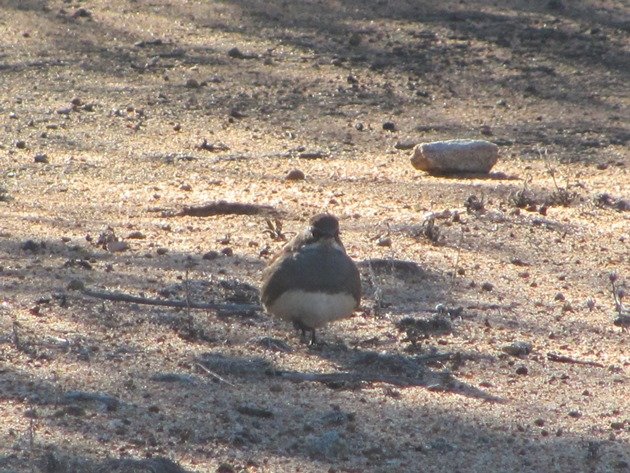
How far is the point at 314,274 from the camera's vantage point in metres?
6.15

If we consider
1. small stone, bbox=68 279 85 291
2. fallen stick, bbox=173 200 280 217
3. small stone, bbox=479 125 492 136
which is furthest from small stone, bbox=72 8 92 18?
small stone, bbox=68 279 85 291

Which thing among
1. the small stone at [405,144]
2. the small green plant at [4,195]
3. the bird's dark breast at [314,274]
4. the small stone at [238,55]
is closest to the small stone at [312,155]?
the small stone at [405,144]

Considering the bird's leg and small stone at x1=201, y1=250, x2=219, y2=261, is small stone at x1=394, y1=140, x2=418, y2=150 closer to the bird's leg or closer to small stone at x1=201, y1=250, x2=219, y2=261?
small stone at x1=201, y1=250, x2=219, y2=261

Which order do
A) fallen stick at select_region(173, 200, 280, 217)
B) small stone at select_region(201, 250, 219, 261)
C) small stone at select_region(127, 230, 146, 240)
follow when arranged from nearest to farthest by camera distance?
small stone at select_region(201, 250, 219, 261), small stone at select_region(127, 230, 146, 240), fallen stick at select_region(173, 200, 280, 217)

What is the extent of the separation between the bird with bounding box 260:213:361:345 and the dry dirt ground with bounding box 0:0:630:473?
0.16 meters

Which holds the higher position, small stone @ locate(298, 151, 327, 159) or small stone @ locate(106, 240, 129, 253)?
small stone @ locate(106, 240, 129, 253)

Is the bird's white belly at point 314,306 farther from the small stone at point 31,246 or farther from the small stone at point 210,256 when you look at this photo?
the small stone at point 31,246

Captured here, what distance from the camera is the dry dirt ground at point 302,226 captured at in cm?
504

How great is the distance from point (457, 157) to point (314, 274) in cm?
378

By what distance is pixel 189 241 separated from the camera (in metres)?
7.68

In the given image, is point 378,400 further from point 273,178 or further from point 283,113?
point 283,113

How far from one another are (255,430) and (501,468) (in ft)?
2.88

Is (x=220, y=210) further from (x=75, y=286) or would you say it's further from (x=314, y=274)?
(x=314, y=274)

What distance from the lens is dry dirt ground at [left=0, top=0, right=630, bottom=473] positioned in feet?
16.5
